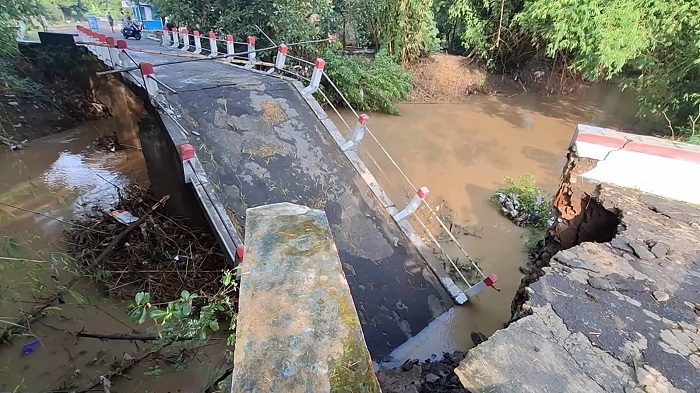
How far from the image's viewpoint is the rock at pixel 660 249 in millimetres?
2688

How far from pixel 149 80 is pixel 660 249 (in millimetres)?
5713

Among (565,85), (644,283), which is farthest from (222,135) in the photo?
(565,85)

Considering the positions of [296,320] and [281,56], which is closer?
[296,320]

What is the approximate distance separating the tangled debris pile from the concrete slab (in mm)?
863

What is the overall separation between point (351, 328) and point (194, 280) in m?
3.92

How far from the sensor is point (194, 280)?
4707 millimetres

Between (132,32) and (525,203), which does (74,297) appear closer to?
(525,203)

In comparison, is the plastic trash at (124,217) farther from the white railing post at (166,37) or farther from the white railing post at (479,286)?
the white railing post at (166,37)

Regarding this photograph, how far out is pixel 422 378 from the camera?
11.0 feet

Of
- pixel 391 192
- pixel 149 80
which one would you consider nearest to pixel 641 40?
pixel 391 192

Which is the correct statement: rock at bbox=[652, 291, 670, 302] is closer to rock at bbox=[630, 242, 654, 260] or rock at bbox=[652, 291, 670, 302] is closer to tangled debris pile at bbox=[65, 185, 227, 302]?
rock at bbox=[630, 242, 654, 260]

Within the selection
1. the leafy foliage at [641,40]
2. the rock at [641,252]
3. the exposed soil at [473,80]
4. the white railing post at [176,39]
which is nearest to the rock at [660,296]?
the rock at [641,252]

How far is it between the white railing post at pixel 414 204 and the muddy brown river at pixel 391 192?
1376mm

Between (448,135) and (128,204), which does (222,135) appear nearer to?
(128,204)
